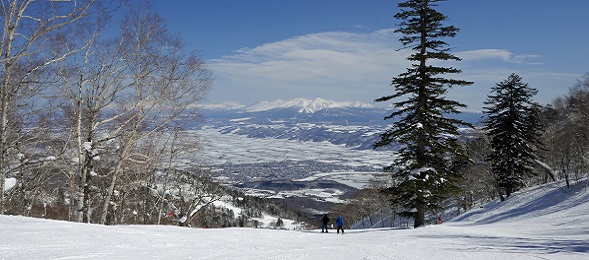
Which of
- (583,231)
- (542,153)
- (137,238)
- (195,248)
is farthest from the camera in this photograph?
(542,153)

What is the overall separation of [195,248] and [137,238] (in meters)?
2.09

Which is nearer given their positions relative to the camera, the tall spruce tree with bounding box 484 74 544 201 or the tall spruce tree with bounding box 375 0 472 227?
the tall spruce tree with bounding box 375 0 472 227

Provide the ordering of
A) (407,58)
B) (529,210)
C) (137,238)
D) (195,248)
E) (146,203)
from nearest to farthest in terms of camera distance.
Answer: (195,248), (137,238), (407,58), (529,210), (146,203)

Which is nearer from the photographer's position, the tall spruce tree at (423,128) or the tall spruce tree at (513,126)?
the tall spruce tree at (423,128)

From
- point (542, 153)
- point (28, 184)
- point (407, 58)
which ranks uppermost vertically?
point (407, 58)

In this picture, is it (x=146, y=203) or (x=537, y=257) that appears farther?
(x=146, y=203)

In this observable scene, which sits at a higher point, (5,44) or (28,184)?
(5,44)

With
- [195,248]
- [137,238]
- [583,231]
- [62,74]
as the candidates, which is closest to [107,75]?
[62,74]

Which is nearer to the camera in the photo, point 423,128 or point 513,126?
point 423,128

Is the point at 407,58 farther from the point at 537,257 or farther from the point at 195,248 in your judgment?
the point at 195,248

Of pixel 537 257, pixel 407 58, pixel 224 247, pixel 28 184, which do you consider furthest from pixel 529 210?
pixel 28 184

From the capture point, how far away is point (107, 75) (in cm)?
1558

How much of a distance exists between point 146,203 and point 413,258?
23354mm

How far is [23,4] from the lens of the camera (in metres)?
12.2
